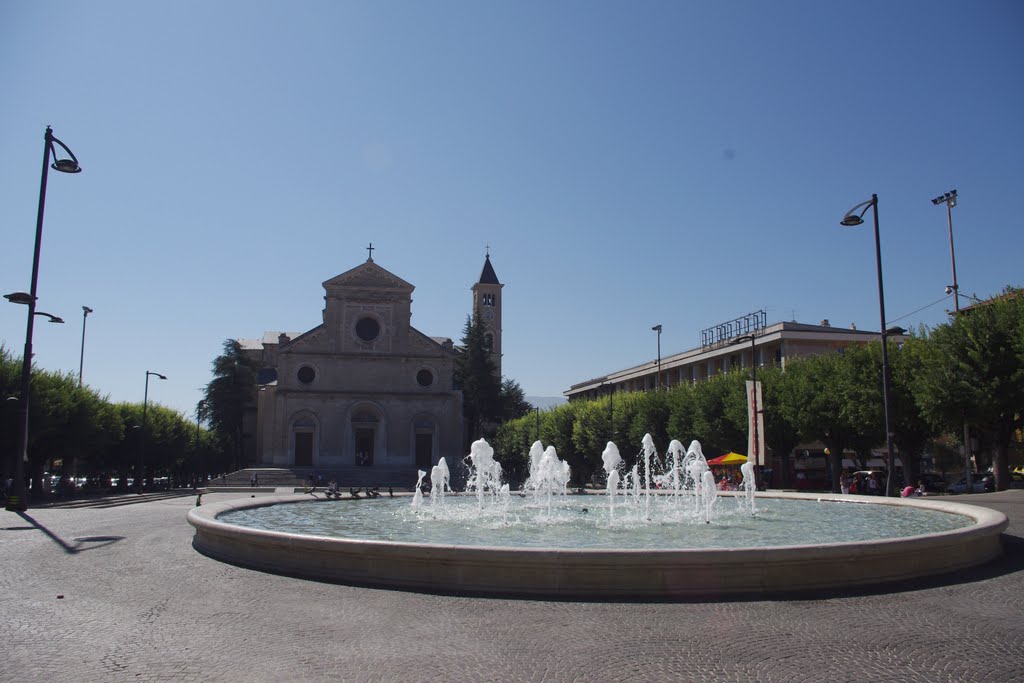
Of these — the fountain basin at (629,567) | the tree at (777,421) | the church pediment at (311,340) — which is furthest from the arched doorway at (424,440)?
the fountain basin at (629,567)

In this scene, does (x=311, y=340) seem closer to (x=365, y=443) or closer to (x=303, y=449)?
(x=303, y=449)

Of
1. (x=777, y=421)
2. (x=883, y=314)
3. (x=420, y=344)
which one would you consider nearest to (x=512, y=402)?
(x=420, y=344)

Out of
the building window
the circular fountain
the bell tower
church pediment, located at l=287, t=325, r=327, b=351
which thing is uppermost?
the bell tower

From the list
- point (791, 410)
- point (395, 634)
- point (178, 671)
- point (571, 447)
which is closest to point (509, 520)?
point (395, 634)

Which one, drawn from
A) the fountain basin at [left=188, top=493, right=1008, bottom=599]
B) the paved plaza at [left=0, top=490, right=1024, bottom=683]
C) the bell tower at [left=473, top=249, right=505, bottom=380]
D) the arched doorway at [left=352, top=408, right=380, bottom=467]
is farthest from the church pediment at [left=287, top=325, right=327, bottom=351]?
the fountain basin at [left=188, top=493, right=1008, bottom=599]

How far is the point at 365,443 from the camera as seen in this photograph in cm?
5669

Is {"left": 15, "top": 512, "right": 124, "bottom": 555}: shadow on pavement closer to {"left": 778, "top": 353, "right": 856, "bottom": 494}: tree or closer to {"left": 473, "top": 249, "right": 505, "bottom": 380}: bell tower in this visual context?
{"left": 778, "top": 353, "right": 856, "bottom": 494}: tree

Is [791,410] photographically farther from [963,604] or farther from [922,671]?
[922,671]

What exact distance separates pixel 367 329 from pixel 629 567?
52.4m

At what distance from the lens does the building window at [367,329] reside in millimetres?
58062

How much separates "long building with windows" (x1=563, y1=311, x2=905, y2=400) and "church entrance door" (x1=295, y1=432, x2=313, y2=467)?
21.9 meters

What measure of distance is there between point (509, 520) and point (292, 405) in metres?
43.0

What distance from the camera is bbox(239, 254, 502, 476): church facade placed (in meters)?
55.2

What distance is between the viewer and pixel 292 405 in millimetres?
55062
